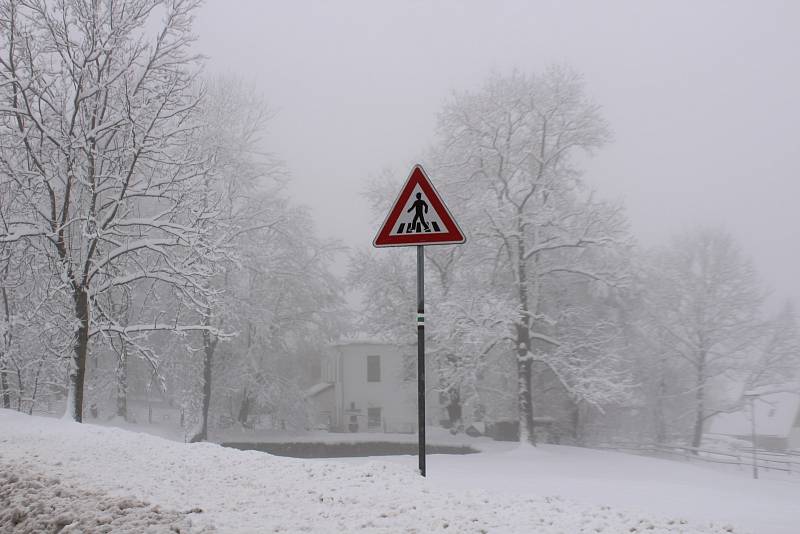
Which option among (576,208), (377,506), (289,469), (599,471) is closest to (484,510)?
(377,506)

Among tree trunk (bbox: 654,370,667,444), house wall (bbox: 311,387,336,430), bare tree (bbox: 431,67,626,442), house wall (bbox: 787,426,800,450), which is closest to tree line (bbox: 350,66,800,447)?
bare tree (bbox: 431,67,626,442)

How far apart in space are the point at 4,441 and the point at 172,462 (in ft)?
9.93

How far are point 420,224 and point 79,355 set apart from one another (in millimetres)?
9667

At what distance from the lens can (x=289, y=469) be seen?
7.87 metres

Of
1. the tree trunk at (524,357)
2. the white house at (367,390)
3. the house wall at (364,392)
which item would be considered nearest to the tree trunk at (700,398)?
the tree trunk at (524,357)

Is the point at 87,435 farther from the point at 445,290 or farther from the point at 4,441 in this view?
the point at 445,290

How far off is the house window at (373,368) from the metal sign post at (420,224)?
39175 mm

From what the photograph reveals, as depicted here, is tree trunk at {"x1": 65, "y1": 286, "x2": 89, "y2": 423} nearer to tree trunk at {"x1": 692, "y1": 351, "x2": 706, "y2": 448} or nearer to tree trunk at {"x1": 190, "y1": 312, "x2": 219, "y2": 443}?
tree trunk at {"x1": 190, "y1": 312, "x2": 219, "y2": 443}

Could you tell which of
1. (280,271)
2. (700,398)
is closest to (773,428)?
(700,398)

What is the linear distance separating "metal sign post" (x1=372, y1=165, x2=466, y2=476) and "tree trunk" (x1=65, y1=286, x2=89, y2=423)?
8.85 metres

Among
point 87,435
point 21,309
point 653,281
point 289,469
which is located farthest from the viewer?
point 653,281

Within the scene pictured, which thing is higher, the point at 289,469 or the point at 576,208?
the point at 576,208

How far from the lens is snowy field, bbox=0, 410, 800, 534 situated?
5.30 meters

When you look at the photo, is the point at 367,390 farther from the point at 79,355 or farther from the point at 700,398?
the point at 79,355
